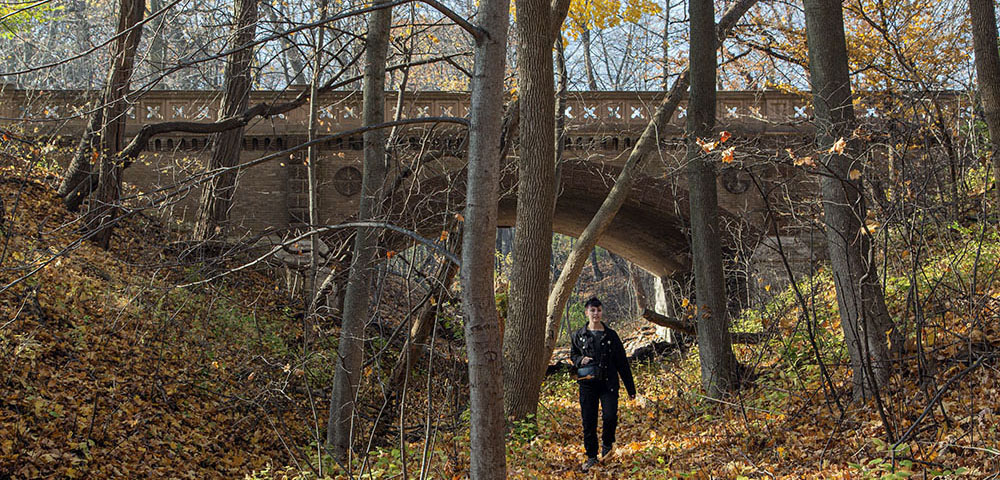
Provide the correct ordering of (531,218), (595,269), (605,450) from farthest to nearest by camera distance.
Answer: (595,269) < (531,218) < (605,450)

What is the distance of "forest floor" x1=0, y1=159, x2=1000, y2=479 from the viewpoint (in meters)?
5.73

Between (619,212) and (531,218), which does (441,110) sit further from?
(531,218)

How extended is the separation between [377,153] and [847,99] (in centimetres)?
450

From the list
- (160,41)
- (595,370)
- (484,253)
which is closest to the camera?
(484,253)

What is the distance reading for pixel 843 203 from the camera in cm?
652

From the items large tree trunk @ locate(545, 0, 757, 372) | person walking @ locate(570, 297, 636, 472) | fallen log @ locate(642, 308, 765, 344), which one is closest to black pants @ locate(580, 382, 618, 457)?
person walking @ locate(570, 297, 636, 472)

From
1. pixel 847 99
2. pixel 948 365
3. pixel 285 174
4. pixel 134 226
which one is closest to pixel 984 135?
pixel 847 99

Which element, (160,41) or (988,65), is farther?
(160,41)

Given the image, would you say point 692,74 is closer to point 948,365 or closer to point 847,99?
point 847,99

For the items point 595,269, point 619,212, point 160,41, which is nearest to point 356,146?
point 160,41

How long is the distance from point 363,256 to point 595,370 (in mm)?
2679

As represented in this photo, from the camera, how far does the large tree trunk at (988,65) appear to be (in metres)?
7.90

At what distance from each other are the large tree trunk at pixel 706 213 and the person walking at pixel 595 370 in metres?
2.25

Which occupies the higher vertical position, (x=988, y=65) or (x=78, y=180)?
(x=988, y=65)
